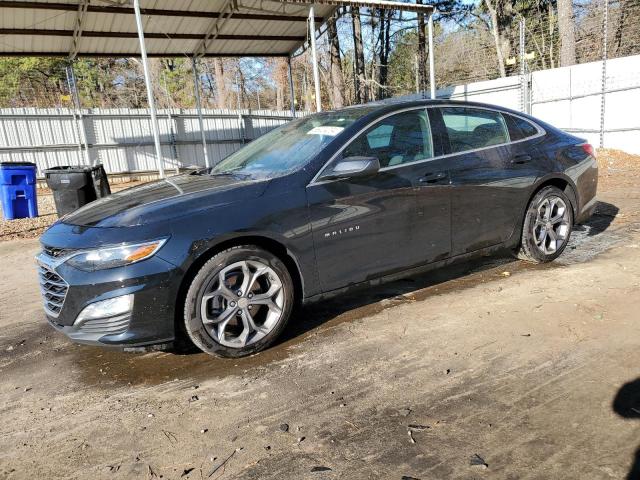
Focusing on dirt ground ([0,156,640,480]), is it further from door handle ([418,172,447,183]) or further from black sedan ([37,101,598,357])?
door handle ([418,172,447,183])

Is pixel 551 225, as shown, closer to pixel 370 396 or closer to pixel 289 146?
pixel 289 146

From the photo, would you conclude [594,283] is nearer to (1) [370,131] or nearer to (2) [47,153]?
(1) [370,131]

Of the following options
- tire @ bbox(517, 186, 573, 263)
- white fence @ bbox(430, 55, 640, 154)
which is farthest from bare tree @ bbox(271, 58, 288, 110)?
tire @ bbox(517, 186, 573, 263)

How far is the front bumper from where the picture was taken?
2906mm

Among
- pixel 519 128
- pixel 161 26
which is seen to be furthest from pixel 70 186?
pixel 519 128

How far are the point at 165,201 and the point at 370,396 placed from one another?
70.9 inches

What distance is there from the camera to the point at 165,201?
3250 mm

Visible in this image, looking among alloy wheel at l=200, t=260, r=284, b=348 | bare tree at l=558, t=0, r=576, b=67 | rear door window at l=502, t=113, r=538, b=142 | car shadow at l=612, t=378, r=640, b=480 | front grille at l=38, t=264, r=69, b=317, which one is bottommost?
car shadow at l=612, t=378, r=640, b=480

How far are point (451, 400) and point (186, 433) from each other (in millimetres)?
1389

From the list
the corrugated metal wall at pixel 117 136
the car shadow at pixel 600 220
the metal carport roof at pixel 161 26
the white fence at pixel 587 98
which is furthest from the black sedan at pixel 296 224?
the corrugated metal wall at pixel 117 136

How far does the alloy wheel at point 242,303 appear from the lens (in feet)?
10.3

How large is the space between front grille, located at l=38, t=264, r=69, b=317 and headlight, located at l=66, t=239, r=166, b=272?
0.21 m

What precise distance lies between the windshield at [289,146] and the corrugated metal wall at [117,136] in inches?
492

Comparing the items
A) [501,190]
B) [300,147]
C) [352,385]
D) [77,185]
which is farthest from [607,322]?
[77,185]
